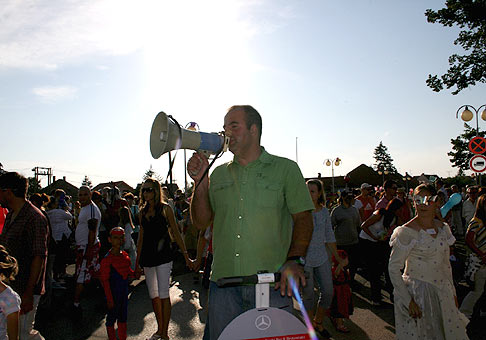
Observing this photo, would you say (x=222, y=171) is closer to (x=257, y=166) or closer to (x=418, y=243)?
(x=257, y=166)

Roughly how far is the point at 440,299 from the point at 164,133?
3078mm

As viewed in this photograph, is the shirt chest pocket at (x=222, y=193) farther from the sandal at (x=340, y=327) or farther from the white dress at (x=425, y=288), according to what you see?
the sandal at (x=340, y=327)

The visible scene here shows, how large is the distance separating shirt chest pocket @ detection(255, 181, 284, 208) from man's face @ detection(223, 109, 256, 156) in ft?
0.94

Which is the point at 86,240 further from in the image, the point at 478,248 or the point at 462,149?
the point at 462,149

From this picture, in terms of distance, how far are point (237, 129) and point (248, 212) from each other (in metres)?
0.55

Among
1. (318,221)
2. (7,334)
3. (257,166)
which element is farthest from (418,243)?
(7,334)

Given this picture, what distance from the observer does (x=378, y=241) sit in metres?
7.06

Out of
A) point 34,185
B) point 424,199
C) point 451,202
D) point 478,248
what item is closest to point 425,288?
point 424,199

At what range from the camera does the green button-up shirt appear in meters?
2.52

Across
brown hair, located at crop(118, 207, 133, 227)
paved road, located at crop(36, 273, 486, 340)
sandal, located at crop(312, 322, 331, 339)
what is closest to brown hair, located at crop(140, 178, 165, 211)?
paved road, located at crop(36, 273, 486, 340)

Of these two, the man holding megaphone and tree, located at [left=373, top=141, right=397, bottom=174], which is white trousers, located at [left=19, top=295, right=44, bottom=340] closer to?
the man holding megaphone

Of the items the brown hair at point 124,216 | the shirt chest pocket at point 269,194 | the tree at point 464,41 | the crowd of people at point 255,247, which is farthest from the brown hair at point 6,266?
the tree at point 464,41

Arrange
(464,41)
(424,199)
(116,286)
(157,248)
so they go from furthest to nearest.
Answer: (464,41), (157,248), (116,286), (424,199)

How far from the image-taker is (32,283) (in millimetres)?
3672
